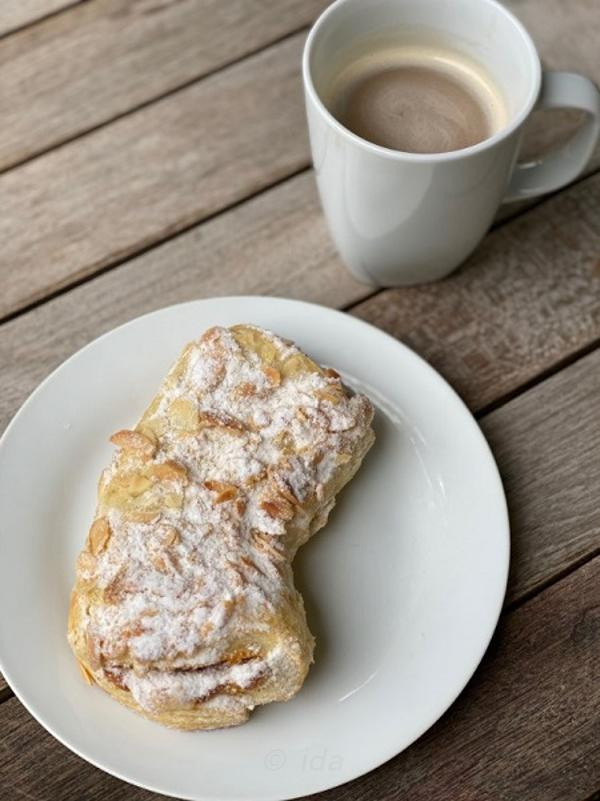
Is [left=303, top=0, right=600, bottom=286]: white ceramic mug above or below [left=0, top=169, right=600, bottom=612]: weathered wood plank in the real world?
above

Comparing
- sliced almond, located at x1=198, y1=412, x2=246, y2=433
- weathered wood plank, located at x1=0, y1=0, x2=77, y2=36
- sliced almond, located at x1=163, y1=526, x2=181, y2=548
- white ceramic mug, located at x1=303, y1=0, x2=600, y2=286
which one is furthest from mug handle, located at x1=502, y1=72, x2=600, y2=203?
weathered wood plank, located at x1=0, y1=0, x2=77, y2=36

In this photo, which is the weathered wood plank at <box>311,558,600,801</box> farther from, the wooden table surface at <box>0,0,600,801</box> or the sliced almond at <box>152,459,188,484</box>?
the sliced almond at <box>152,459,188,484</box>

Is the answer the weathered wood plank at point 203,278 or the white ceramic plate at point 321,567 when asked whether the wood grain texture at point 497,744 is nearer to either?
the white ceramic plate at point 321,567

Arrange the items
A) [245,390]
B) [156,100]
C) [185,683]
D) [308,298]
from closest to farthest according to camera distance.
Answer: [185,683] < [245,390] < [308,298] < [156,100]

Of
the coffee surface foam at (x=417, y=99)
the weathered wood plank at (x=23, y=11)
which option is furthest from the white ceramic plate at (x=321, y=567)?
the weathered wood plank at (x=23, y=11)

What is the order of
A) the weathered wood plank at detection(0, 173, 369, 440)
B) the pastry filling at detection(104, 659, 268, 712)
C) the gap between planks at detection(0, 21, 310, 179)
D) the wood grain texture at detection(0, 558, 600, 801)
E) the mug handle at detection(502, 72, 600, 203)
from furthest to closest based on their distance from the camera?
the gap between planks at detection(0, 21, 310, 179) → the weathered wood plank at detection(0, 173, 369, 440) → the mug handle at detection(502, 72, 600, 203) → the wood grain texture at detection(0, 558, 600, 801) → the pastry filling at detection(104, 659, 268, 712)

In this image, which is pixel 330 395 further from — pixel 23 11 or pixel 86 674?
pixel 23 11

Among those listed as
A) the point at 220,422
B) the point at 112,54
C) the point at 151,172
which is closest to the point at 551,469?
the point at 220,422
